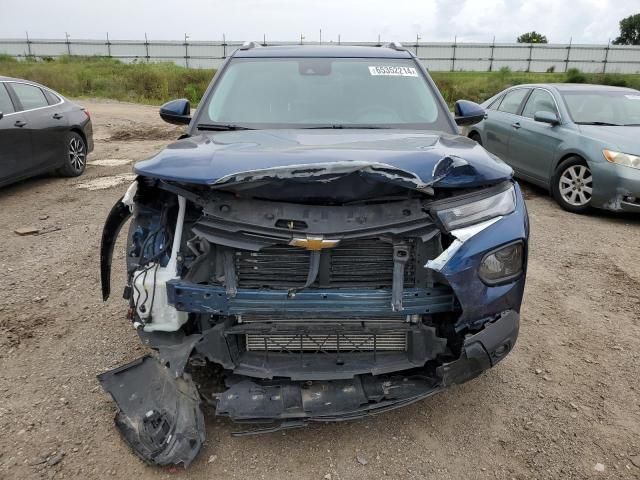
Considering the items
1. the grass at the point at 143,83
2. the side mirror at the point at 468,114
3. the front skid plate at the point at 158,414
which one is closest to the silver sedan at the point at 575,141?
the side mirror at the point at 468,114

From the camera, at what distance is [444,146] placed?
2.75 m

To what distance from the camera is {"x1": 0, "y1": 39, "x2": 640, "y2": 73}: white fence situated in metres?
34.4

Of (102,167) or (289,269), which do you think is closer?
(289,269)

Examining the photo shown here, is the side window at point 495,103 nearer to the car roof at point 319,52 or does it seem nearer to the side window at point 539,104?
the side window at point 539,104

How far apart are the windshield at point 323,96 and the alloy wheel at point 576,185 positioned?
345cm

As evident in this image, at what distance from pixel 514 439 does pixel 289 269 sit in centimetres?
142

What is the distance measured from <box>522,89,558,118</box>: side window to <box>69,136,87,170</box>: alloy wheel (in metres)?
6.84

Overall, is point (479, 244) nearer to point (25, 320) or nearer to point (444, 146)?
point (444, 146)

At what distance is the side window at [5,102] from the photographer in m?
6.68

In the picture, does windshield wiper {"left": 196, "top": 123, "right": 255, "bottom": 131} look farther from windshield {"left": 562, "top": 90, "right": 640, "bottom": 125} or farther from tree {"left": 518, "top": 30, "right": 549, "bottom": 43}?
tree {"left": 518, "top": 30, "right": 549, "bottom": 43}

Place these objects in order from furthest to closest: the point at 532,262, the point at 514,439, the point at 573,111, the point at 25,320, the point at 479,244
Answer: the point at 573,111
the point at 532,262
the point at 25,320
the point at 514,439
the point at 479,244

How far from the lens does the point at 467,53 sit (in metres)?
35.8

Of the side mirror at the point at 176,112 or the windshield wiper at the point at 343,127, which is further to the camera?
the side mirror at the point at 176,112

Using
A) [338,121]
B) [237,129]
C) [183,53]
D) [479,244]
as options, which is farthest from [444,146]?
[183,53]
